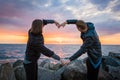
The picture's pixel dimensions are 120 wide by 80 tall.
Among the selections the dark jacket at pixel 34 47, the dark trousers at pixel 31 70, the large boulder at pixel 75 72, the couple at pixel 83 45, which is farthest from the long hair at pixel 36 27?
the large boulder at pixel 75 72

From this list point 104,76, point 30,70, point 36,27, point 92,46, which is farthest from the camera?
point 104,76

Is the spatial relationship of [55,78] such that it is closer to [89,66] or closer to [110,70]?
[110,70]

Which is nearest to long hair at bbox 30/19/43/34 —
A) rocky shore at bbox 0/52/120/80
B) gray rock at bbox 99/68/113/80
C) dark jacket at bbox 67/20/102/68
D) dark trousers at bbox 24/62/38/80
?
dark trousers at bbox 24/62/38/80

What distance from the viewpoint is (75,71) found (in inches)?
384

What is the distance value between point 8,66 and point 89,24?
4.44m

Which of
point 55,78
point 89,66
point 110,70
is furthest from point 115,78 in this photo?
point 89,66

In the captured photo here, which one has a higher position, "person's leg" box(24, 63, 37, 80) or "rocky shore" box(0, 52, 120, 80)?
"person's leg" box(24, 63, 37, 80)

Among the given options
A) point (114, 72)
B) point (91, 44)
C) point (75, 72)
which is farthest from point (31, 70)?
point (114, 72)

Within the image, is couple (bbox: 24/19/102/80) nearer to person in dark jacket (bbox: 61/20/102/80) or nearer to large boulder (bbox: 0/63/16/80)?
person in dark jacket (bbox: 61/20/102/80)

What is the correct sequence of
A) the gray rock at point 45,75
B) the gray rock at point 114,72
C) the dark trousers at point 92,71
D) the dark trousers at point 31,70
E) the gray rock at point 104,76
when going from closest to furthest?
the dark trousers at point 92,71
the dark trousers at point 31,70
the gray rock at point 104,76
the gray rock at point 45,75
the gray rock at point 114,72

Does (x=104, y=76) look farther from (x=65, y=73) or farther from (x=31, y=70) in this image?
(x=31, y=70)

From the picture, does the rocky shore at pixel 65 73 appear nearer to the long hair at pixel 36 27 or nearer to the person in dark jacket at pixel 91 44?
the person in dark jacket at pixel 91 44

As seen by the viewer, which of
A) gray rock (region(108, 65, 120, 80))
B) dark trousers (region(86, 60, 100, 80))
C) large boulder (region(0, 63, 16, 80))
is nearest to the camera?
dark trousers (region(86, 60, 100, 80))

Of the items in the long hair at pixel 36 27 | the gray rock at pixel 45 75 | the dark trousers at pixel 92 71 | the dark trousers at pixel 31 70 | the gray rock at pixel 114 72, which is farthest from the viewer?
the gray rock at pixel 114 72
